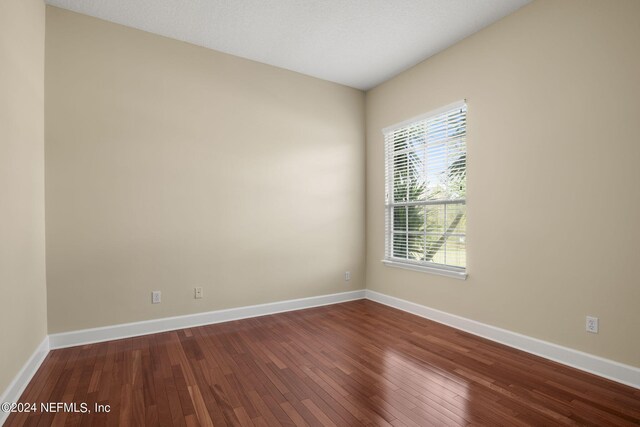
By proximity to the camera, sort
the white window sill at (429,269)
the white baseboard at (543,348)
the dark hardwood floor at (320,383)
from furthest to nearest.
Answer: the white window sill at (429,269)
the white baseboard at (543,348)
the dark hardwood floor at (320,383)

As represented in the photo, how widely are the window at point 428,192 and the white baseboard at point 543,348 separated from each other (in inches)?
19.2

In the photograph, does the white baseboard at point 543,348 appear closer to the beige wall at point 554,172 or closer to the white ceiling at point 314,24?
the beige wall at point 554,172

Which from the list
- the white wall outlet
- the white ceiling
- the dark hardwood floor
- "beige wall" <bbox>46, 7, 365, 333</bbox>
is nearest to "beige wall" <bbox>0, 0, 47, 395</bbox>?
"beige wall" <bbox>46, 7, 365, 333</bbox>

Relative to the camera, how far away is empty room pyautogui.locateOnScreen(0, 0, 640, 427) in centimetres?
216

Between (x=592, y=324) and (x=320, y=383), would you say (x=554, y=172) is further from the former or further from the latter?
(x=320, y=383)

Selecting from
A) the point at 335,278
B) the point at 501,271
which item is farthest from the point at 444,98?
the point at 335,278

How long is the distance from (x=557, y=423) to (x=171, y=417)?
219 cm

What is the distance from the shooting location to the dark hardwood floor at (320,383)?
190 centimetres

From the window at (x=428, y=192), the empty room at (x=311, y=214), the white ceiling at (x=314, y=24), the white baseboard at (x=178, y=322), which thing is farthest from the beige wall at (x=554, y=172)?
the white baseboard at (x=178, y=322)

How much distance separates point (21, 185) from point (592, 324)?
4.26 meters

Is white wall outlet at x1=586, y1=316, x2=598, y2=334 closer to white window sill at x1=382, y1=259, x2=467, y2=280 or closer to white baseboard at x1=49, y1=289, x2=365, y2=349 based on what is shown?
white window sill at x1=382, y1=259, x2=467, y2=280

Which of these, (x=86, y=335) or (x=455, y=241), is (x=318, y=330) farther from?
(x=86, y=335)

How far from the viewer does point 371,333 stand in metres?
3.29

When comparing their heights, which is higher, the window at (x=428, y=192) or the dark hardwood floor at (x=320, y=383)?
the window at (x=428, y=192)
